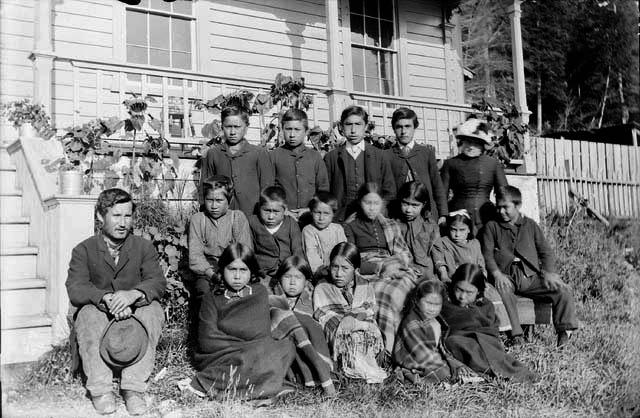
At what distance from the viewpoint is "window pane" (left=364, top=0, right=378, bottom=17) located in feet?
37.6

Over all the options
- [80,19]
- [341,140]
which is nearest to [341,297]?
[341,140]

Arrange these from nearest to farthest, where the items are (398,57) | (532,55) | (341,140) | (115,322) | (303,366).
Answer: (115,322) → (303,366) → (341,140) → (398,57) → (532,55)

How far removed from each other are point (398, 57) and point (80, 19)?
5.78 metres

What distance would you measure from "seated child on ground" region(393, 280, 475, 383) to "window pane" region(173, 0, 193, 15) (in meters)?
6.67

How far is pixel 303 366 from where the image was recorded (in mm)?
4012

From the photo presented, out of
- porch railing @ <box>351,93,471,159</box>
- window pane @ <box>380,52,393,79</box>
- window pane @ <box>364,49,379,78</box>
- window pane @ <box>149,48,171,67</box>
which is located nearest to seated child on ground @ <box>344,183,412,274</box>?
porch railing @ <box>351,93,471,159</box>

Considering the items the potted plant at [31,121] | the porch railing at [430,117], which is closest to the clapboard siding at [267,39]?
the porch railing at [430,117]

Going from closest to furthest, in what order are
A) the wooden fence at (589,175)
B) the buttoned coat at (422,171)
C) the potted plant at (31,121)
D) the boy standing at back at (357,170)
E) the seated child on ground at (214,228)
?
the seated child on ground at (214,228)
the boy standing at back at (357,170)
the buttoned coat at (422,171)
the potted plant at (31,121)
the wooden fence at (589,175)

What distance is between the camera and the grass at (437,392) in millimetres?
3678

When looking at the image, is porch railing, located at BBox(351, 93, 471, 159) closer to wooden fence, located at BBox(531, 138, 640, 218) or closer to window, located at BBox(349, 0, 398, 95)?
window, located at BBox(349, 0, 398, 95)

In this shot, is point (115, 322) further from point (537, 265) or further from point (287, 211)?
point (537, 265)

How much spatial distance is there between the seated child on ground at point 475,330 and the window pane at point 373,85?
7.38 metres

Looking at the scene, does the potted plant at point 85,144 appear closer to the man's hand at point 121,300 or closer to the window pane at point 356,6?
the man's hand at point 121,300

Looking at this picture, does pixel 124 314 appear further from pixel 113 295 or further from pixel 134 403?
pixel 134 403
